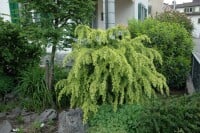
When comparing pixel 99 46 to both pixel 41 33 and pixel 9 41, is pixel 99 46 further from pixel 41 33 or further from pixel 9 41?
pixel 9 41

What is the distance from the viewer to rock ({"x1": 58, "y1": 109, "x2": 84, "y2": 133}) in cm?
396

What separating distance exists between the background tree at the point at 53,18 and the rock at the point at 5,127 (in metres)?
1.56

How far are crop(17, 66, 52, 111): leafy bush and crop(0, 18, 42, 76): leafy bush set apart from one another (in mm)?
848

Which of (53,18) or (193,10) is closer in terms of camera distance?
(53,18)

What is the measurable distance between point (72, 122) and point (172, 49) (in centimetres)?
312

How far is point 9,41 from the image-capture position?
6.34 metres

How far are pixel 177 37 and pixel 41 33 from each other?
3.17 meters

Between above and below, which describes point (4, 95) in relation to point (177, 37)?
below

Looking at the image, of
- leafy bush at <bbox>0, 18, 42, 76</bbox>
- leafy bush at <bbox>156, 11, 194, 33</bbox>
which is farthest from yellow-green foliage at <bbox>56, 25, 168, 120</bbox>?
leafy bush at <bbox>156, 11, 194, 33</bbox>

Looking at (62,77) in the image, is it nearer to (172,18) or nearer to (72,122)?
(72,122)

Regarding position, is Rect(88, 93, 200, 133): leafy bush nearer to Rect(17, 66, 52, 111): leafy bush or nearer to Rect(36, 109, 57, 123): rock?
Rect(36, 109, 57, 123): rock

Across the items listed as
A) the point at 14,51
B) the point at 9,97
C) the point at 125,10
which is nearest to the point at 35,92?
the point at 9,97

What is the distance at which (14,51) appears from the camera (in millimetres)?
6445

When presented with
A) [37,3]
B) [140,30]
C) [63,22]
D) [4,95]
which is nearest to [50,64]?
[63,22]
